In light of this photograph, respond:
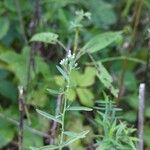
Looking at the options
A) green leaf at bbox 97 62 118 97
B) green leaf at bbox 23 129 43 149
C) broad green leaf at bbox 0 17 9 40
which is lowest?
green leaf at bbox 23 129 43 149

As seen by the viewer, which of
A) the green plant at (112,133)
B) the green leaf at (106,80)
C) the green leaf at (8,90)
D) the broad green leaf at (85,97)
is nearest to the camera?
the green plant at (112,133)

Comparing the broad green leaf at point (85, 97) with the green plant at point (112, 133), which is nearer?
the green plant at point (112, 133)

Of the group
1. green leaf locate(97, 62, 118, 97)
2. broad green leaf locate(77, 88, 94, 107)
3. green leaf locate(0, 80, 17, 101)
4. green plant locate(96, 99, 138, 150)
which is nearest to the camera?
green plant locate(96, 99, 138, 150)

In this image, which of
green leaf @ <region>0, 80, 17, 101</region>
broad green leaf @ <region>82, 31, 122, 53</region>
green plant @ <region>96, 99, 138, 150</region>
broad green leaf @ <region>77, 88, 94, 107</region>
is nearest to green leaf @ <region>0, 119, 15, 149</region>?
green leaf @ <region>0, 80, 17, 101</region>

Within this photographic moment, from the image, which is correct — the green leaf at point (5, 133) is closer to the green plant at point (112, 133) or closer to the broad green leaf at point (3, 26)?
the broad green leaf at point (3, 26)

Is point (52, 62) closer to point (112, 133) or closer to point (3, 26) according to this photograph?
point (3, 26)

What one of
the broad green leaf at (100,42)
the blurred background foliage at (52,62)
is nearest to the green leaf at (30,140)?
the blurred background foliage at (52,62)

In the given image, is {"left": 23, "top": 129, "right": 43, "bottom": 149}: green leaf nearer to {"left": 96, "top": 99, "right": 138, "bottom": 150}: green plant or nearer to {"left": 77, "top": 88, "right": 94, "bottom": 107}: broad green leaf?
{"left": 77, "top": 88, "right": 94, "bottom": 107}: broad green leaf

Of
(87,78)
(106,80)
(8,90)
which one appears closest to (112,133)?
(106,80)
